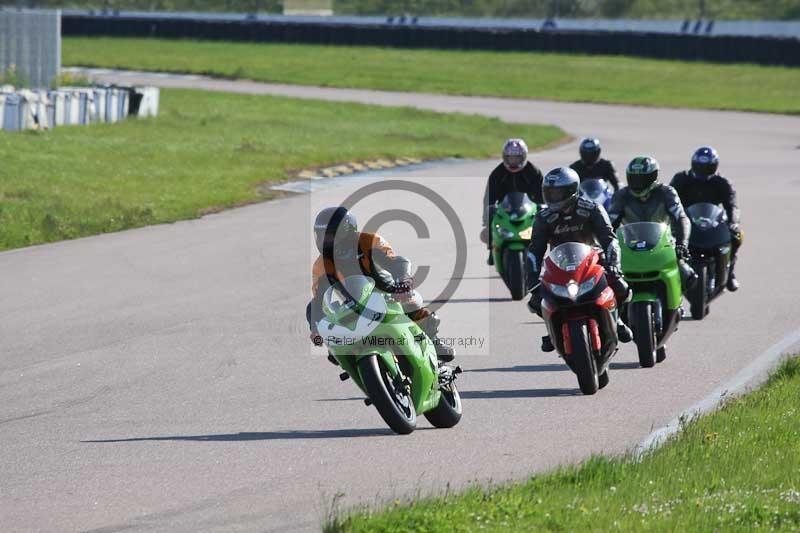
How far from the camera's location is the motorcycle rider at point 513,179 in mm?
15836

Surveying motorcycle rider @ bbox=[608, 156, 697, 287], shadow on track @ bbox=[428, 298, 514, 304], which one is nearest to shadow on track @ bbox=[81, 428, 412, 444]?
motorcycle rider @ bbox=[608, 156, 697, 287]

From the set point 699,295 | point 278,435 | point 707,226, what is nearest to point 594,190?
point 707,226

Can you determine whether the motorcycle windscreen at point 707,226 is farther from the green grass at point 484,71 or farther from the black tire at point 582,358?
the green grass at point 484,71

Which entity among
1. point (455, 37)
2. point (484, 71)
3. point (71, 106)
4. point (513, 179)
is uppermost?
point (513, 179)

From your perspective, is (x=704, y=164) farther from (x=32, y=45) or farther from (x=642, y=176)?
(x=32, y=45)

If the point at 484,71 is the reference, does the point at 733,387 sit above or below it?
above

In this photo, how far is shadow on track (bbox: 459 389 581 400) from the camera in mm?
10508

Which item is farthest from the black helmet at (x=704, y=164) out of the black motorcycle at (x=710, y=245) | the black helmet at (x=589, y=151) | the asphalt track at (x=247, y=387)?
the black helmet at (x=589, y=151)

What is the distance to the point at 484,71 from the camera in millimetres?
60031

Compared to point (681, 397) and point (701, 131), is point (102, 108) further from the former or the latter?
point (681, 397)

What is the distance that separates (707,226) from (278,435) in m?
6.38

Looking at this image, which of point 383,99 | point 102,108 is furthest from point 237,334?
point 383,99

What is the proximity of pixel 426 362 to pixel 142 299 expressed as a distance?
20.1 ft

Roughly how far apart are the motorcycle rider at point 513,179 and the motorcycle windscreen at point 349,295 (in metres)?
7.21
